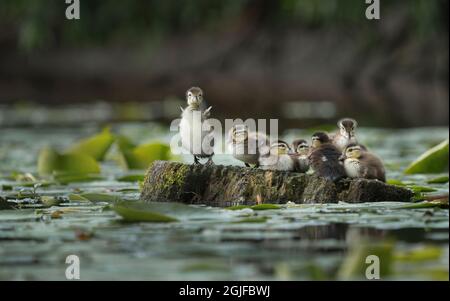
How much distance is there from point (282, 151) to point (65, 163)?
9.47 feet

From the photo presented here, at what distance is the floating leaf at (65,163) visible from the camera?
932cm

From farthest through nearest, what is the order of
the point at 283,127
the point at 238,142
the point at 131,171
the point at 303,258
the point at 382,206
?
the point at 283,127 → the point at 131,171 → the point at 238,142 → the point at 382,206 → the point at 303,258

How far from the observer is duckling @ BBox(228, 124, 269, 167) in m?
7.00

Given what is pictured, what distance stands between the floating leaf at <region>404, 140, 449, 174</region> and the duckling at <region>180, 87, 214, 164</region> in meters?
2.11

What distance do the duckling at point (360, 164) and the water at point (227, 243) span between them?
1.13 feet

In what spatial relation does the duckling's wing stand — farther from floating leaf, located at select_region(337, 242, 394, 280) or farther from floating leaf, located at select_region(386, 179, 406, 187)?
floating leaf, located at select_region(337, 242, 394, 280)

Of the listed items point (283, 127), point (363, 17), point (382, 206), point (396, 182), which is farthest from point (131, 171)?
point (363, 17)

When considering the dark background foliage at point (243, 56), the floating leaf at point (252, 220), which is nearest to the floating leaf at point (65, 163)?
the floating leaf at point (252, 220)

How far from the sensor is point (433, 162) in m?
8.64

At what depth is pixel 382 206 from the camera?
21.5 feet

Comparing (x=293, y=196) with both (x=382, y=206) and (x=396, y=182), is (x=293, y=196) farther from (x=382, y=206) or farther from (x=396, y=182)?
(x=396, y=182)

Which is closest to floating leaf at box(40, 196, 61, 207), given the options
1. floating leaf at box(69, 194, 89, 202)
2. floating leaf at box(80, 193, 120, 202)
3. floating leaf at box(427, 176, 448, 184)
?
floating leaf at box(69, 194, 89, 202)

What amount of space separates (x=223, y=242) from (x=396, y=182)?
2.59 metres

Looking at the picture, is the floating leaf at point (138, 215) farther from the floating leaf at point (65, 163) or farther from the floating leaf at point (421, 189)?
the floating leaf at point (65, 163)
